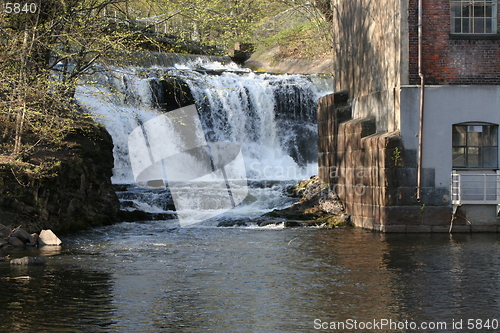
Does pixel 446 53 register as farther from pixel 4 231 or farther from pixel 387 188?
pixel 4 231

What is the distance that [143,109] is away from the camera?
87.6 ft

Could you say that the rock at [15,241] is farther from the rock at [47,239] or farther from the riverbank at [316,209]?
the riverbank at [316,209]

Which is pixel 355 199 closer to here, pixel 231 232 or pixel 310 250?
pixel 231 232

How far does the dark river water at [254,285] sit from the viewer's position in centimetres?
817

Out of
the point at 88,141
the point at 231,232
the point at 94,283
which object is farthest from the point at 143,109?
the point at 94,283

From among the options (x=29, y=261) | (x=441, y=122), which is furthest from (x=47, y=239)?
(x=441, y=122)

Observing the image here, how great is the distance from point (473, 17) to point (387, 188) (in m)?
4.67

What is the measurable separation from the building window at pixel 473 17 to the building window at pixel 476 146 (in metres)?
2.35

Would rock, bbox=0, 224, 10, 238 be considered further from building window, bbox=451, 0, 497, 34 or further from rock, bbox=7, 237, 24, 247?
building window, bbox=451, 0, 497, 34

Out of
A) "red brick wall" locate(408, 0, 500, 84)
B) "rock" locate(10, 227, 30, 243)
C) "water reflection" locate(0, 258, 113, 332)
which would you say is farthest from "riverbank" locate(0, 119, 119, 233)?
"red brick wall" locate(408, 0, 500, 84)

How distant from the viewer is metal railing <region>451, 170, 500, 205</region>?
16391 mm

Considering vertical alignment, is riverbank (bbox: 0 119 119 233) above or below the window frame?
below

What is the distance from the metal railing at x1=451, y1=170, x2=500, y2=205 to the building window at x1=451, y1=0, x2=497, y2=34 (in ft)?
11.4

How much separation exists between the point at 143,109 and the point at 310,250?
14.4 meters
